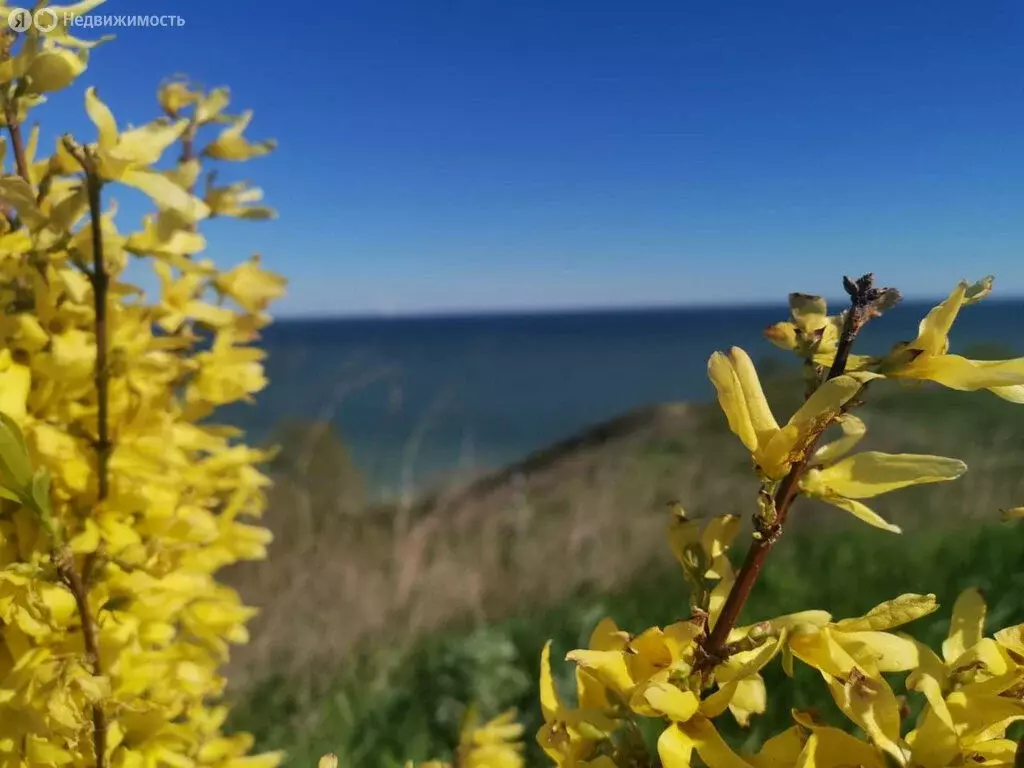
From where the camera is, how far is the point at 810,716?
1.24 ft

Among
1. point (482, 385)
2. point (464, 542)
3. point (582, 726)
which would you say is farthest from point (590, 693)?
point (482, 385)

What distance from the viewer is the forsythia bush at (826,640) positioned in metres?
0.34

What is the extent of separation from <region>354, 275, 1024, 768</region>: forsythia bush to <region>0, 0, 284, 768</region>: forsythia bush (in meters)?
0.31

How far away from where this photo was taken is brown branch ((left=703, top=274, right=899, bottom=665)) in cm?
34

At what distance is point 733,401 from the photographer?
342mm

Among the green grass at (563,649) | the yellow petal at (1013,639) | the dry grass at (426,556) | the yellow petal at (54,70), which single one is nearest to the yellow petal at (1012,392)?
the yellow petal at (1013,639)

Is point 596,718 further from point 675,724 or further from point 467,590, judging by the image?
point 467,590

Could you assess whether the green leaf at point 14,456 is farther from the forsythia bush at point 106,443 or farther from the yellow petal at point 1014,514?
the yellow petal at point 1014,514

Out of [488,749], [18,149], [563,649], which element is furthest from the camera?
[563,649]

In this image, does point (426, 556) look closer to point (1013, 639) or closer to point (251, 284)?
point (251, 284)

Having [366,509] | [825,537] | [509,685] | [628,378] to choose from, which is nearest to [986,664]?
[509,685]

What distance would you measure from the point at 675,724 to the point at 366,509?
5.19 m

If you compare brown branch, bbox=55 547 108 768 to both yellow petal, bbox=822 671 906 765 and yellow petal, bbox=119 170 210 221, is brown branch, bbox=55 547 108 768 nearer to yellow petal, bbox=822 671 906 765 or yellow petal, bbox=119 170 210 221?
yellow petal, bbox=119 170 210 221

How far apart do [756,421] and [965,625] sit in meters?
0.18
